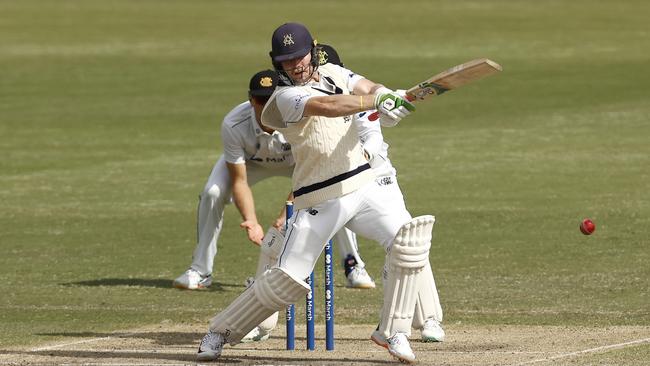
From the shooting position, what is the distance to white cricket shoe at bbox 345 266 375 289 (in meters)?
11.3

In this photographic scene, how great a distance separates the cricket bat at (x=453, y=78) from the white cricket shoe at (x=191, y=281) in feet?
13.3

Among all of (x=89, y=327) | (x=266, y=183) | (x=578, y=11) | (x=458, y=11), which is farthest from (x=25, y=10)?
(x=89, y=327)

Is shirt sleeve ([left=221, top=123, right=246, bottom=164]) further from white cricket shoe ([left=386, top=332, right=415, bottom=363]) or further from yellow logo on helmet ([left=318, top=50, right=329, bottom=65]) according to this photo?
white cricket shoe ([left=386, top=332, right=415, bottom=363])

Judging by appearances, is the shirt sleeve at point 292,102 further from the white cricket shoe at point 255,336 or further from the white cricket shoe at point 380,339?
the white cricket shoe at point 255,336

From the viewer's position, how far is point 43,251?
1301 centimetres

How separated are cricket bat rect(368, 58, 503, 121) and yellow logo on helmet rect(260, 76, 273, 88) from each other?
228 cm

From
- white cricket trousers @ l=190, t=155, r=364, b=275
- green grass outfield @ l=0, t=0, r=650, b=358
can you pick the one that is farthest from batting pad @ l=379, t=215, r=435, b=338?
white cricket trousers @ l=190, t=155, r=364, b=275

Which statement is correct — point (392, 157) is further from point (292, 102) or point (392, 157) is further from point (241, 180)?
point (292, 102)

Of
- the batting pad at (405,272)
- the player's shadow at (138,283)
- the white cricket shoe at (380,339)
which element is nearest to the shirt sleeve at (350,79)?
the batting pad at (405,272)

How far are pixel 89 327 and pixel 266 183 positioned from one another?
7421mm

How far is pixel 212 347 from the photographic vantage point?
8.20m

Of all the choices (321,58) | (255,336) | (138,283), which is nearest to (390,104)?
(321,58)

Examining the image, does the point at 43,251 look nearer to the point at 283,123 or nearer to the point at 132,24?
the point at 283,123

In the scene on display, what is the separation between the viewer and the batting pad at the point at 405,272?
25.8 feet
